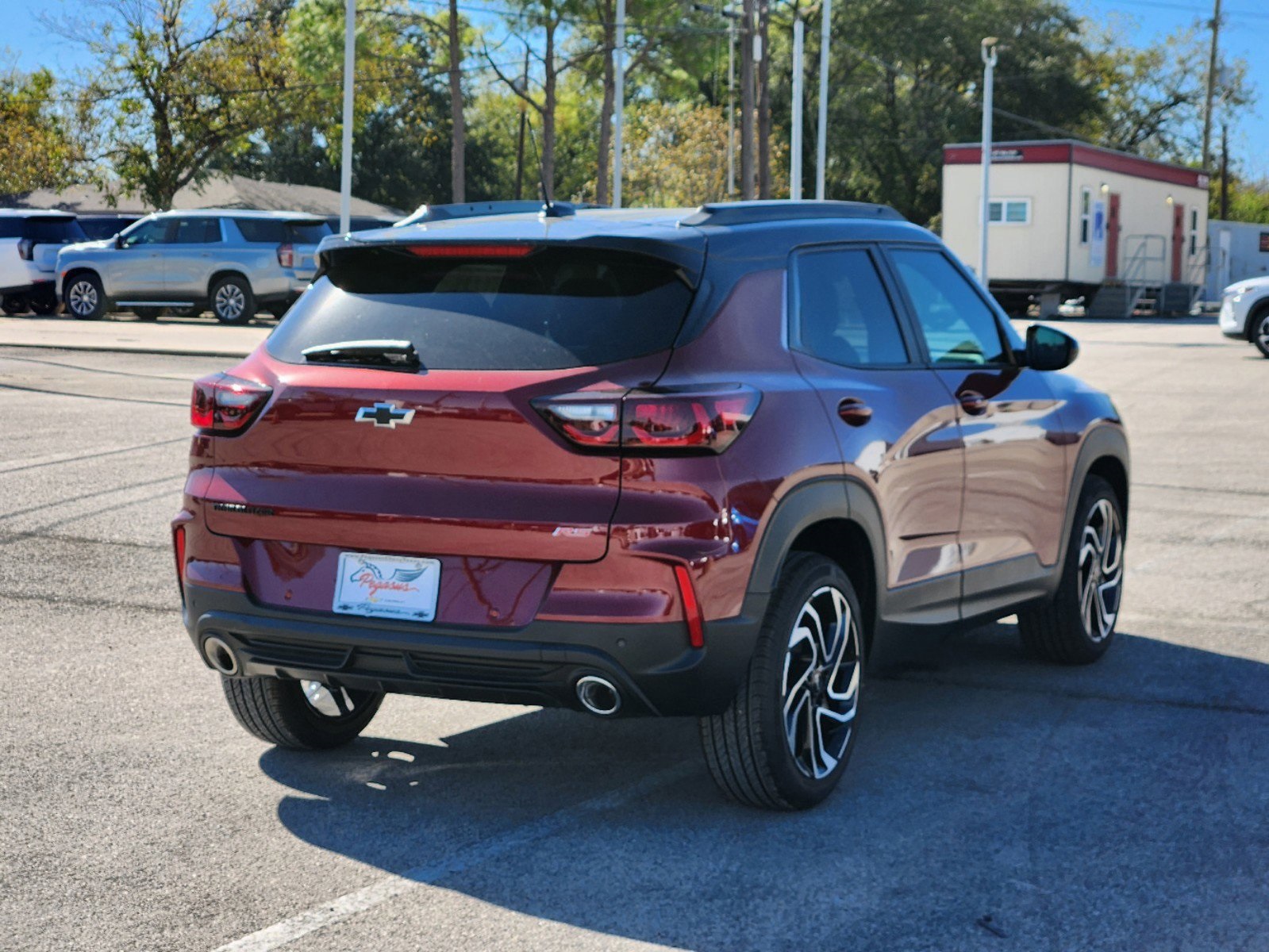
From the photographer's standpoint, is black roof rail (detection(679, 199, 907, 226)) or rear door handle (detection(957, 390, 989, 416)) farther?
rear door handle (detection(957, 390, 989, 416))

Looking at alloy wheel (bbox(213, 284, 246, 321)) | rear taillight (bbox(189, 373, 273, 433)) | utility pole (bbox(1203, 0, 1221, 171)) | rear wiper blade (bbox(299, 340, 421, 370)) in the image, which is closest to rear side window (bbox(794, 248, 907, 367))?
rear wiper blade (bbox(299, 340, 421, 370))

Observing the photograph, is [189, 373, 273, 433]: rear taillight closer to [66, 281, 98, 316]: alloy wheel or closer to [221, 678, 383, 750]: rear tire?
[221, 678, 383, 750]: rear tire

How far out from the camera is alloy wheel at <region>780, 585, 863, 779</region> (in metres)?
5.04

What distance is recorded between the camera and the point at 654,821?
5.02m

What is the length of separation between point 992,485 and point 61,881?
3.30 meters

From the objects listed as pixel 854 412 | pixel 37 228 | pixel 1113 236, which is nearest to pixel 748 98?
pixel 1113 236

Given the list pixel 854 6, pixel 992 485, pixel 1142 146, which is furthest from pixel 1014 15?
pixel 992 485

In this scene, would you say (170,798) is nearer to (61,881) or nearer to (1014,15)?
(61,881)

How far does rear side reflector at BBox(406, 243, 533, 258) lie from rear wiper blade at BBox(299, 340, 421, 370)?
11.1 inches

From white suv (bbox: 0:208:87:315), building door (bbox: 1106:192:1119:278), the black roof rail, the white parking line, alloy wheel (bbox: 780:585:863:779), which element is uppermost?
building door (bbox: 1106:192:1119:278)

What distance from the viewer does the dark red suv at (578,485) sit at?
181 inches

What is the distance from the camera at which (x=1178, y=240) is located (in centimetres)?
5244

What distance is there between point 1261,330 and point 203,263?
1735 cm

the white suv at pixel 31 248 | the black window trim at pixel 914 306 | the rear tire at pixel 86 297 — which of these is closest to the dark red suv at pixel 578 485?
the black window trim at pixel 914 306
